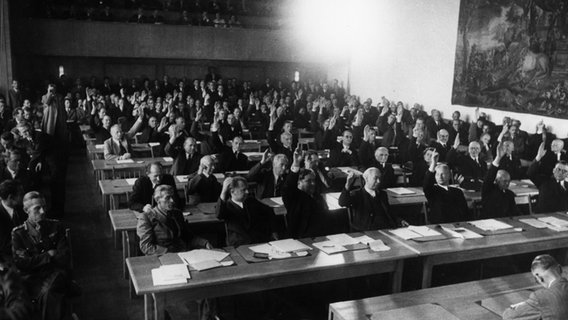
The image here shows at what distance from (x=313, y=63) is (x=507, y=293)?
1887 centimetres

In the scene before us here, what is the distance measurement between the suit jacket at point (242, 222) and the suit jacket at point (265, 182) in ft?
4.96

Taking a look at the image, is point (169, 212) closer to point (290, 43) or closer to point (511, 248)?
point (511, 248)

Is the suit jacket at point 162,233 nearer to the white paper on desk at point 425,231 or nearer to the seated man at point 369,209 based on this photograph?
the seated man at point 369,209

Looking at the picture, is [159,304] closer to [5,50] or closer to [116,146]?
[116,146]

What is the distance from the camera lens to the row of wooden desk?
4.09m

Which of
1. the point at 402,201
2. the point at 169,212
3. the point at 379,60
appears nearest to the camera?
the point at 169,212

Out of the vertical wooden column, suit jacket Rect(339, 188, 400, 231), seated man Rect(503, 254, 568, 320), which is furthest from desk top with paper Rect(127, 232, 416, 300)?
the vertical wooden column

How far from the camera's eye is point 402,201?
7012mm

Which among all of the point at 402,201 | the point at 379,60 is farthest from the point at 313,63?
the point at 402,201

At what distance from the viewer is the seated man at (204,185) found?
6.75 metres

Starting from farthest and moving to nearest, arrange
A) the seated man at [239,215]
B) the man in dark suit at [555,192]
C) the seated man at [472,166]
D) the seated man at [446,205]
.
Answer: the seated man at [472,166] < the man in dark suit at [555,192] < the seated man at [446,205] < the seated man at [239,215]

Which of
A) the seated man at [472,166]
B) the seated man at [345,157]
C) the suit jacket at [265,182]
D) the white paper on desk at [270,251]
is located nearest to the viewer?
the white paper on desk at [270,251]

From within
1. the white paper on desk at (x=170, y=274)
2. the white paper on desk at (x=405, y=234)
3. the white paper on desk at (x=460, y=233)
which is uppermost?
the white paper on desk at (x=460, y=233)

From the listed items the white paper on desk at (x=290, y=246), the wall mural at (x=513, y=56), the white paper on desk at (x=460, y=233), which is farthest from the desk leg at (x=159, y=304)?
the wall mural at (x=513, y=56)
